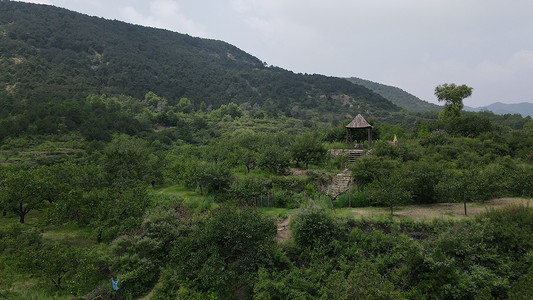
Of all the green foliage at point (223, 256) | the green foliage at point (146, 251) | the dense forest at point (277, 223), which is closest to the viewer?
the dense forest at point (277, 223)

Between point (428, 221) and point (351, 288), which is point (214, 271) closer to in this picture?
point (351, 288)

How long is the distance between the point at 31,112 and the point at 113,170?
26.5m

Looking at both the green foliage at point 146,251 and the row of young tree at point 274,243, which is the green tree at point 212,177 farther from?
the green foliage at point 146,251

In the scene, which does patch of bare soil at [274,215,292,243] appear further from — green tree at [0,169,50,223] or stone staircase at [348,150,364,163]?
green tree at [0,169,50,223]

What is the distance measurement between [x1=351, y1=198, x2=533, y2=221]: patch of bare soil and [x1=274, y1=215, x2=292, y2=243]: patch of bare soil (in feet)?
10.2

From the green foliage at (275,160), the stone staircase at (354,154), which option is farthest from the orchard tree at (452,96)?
the green foliage at (275,160)

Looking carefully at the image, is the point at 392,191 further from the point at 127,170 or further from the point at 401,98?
the point at 401,98

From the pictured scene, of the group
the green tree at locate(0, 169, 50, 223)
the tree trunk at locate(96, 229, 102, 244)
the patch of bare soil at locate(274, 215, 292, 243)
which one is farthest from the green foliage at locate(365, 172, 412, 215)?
the green tree at locate(0, 169, 50, 223)

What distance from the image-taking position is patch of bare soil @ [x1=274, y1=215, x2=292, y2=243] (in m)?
11.2

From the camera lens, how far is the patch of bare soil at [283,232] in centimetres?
1120

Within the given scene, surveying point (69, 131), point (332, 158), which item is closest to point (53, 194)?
point (332, 158)

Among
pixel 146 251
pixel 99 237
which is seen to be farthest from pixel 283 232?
pixel 99 237

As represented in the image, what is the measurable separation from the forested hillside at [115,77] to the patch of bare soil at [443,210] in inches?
1515

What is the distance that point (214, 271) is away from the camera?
357 inches
